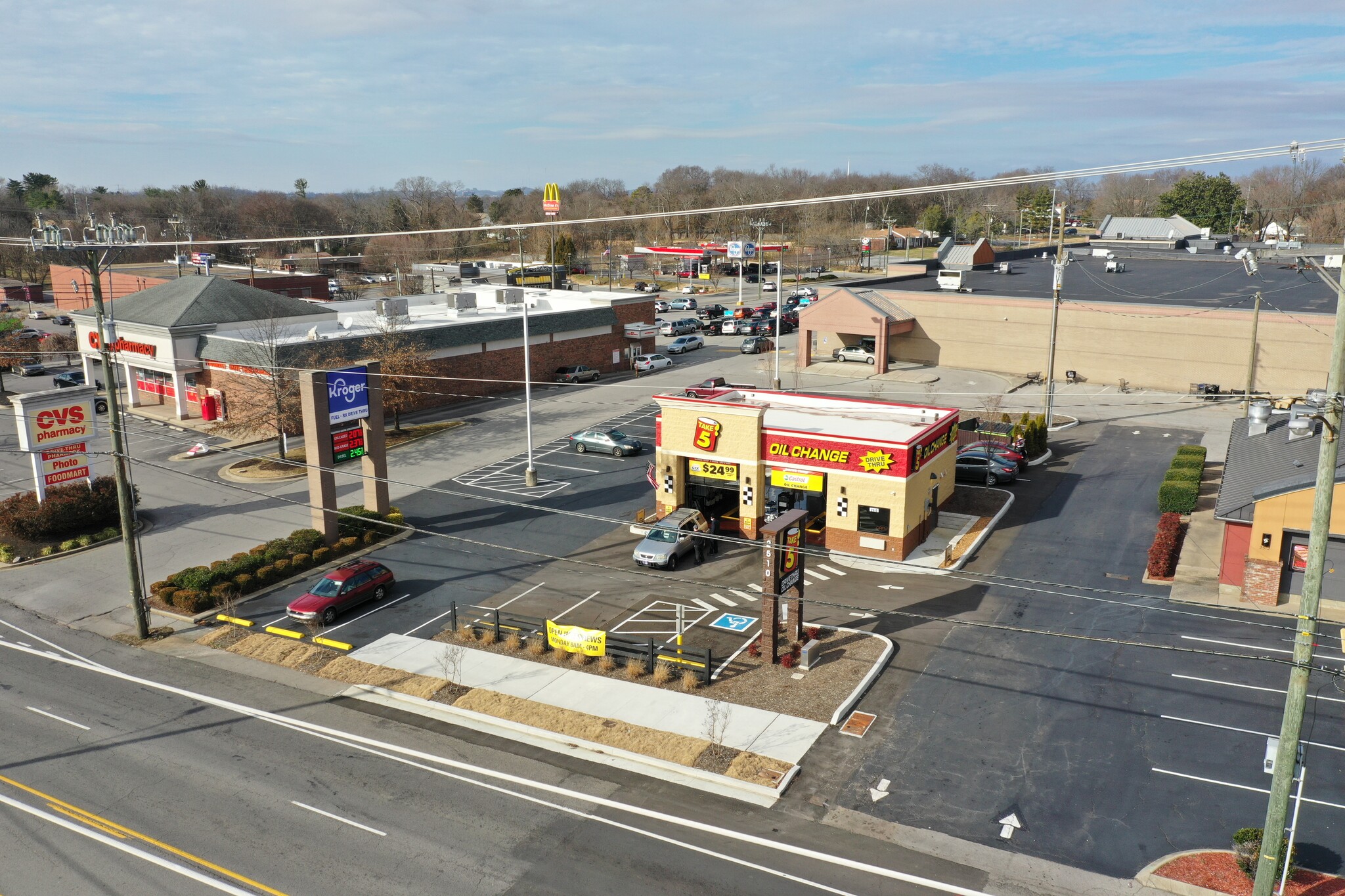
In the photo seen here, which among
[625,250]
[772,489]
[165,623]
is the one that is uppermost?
[625,250]

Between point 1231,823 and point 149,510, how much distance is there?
3887 cm

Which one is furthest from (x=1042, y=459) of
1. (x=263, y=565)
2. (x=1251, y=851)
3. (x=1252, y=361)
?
(x=263, y=565)

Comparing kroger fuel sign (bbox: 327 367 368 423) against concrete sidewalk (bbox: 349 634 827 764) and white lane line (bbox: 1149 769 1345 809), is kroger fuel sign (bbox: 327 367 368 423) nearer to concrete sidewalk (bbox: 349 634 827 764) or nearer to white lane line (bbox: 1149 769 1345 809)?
concrete sidewalk (bbox: 349 634 827 764)

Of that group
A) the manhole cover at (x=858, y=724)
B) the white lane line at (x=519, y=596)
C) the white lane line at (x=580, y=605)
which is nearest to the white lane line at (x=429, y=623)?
the white lane line at (x=519, y=596)

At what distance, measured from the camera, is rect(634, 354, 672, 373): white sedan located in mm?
66500

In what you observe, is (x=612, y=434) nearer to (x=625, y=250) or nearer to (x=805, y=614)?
(x=805, y=614)

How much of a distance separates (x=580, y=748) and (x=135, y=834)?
8994 mm

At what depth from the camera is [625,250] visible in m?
159

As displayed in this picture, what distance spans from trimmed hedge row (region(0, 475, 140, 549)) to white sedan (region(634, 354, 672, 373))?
36035 millimetres

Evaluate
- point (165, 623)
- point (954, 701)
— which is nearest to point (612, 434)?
point (165, 623)

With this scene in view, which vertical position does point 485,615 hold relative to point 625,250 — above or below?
below

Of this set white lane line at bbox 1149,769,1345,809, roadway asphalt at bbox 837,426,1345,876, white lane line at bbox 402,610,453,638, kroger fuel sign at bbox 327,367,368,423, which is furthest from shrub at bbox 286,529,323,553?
white lane line at bbox 1149,769,1345,809

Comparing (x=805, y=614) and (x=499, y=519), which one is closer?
(x=805, y=614)

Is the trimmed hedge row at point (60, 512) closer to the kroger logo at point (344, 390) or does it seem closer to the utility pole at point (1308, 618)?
the kroger logo at point (344, 390)
